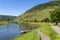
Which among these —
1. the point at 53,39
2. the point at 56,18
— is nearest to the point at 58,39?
the point at 53,39

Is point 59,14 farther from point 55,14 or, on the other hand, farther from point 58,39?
point 58,39

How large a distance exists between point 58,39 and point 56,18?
6004cm

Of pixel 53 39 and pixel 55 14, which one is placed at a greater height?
pixel 55 14

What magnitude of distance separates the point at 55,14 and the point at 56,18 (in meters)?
2.11

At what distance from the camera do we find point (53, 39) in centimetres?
2494

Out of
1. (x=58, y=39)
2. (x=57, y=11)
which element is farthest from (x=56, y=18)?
(x=58, y=39)

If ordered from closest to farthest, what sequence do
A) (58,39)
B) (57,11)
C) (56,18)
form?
(58,39), (57,11), (56,18)

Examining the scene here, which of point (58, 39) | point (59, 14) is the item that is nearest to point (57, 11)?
point (59, 14)

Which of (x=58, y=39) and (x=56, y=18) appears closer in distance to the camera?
(x=58, y=39)

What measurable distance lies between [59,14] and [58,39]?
186ft

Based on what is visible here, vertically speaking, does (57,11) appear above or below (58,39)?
above

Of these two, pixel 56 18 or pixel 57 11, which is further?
pixel 56 18

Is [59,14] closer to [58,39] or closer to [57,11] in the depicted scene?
[57,11]

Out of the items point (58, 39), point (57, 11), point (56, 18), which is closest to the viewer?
point (58, 39)
